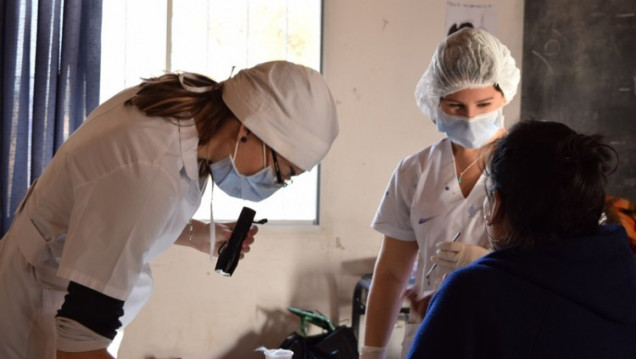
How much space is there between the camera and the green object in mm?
2986

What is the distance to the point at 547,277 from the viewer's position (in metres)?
1.02

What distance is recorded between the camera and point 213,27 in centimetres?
303

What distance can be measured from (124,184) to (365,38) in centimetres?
225

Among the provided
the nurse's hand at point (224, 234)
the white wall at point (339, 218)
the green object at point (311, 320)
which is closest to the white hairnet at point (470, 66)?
the nurse's hand at point (224, 234)

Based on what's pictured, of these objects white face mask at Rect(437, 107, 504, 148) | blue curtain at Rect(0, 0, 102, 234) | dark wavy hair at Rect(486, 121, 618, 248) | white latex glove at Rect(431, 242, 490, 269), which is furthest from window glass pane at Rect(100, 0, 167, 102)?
dark wavy hair at Rect(486, 121, 618, 248)

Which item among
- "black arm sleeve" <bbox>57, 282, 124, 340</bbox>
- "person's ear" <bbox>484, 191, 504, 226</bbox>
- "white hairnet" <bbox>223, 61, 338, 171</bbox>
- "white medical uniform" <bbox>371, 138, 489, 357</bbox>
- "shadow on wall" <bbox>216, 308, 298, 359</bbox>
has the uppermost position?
"white hairnet" <bbox>223, 61, 338, 171</bbox>

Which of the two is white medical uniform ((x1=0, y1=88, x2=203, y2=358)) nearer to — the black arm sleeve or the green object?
the black arm sleeve

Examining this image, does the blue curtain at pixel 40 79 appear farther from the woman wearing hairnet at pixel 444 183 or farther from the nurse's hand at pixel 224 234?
the woman wearing hairnet at pixel 444 183

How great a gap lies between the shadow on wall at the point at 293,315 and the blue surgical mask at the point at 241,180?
5.85 ft

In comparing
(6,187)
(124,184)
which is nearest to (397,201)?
(124,184)

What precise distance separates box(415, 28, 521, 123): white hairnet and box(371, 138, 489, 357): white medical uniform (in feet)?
0.53

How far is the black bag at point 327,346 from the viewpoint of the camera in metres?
2.86

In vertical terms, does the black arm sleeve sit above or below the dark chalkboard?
below

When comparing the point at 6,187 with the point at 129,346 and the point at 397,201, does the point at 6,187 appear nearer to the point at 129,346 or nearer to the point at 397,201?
the point at 129,346
